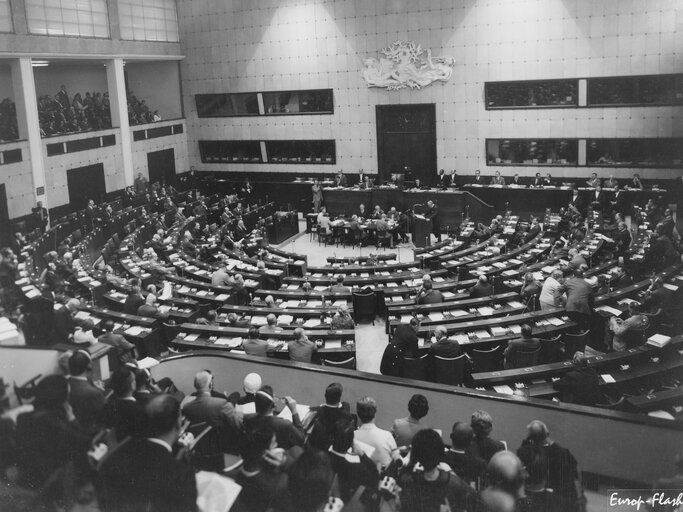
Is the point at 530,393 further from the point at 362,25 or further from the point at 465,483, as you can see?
the point at 362,25

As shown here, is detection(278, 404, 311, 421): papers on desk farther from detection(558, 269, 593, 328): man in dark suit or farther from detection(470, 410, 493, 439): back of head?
detection(558, 269, 593, 328): man in dark suit

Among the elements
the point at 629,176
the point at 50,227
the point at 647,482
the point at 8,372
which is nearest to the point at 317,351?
the point at 647,482

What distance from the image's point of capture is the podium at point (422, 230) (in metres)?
20.4

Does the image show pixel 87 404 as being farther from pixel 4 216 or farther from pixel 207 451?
pixel 4 216

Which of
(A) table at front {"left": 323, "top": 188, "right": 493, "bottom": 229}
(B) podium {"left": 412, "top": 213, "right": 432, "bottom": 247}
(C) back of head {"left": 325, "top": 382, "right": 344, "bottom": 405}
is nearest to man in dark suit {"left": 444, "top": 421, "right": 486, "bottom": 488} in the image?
(C) back of head {"left": 325, "top": 382, "right": 344, "bottom": 405}

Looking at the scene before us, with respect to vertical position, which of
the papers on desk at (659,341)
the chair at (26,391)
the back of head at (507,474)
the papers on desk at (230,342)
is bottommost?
the papers on desk at (230,342)

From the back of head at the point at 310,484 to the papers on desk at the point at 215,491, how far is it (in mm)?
406

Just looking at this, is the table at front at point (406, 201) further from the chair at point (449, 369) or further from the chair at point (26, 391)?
the chair at point (26, 391)

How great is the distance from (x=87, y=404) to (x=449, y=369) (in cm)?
643

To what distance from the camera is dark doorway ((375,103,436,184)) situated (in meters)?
25.2

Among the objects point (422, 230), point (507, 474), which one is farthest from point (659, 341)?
point (422, 230)

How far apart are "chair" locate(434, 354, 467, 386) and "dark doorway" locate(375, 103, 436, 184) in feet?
54.4

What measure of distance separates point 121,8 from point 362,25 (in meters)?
9.66

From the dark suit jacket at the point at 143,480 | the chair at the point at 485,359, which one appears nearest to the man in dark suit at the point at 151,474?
the dark suit jacket at the point at 143,480
